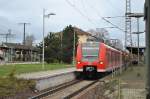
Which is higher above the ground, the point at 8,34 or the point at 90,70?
the point at 8,34

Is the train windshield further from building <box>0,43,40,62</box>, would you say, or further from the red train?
building <box>0,43,40,62</box>

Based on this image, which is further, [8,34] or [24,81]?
[8,34]

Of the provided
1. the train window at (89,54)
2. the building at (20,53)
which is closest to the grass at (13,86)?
the train window at (89,54)

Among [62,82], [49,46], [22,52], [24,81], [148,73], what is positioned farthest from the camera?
[22,52]

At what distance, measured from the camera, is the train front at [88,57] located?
121 feet

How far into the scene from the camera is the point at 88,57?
37.2m

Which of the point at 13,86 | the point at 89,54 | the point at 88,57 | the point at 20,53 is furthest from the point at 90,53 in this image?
the point at 20,53

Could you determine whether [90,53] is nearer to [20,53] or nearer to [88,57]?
[88,57]

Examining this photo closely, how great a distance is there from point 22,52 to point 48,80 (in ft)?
366

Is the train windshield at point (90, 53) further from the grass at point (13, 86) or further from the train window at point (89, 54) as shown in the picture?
the grass at point (13, 86)

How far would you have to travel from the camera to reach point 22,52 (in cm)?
13888

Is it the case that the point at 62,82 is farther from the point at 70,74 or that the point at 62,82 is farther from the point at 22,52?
the point at 22,52

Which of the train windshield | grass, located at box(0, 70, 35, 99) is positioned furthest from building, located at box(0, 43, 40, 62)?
grass, located at box(0, 70, 35, 99)

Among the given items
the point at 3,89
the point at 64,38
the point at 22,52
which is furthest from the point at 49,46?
the point at 3,89
